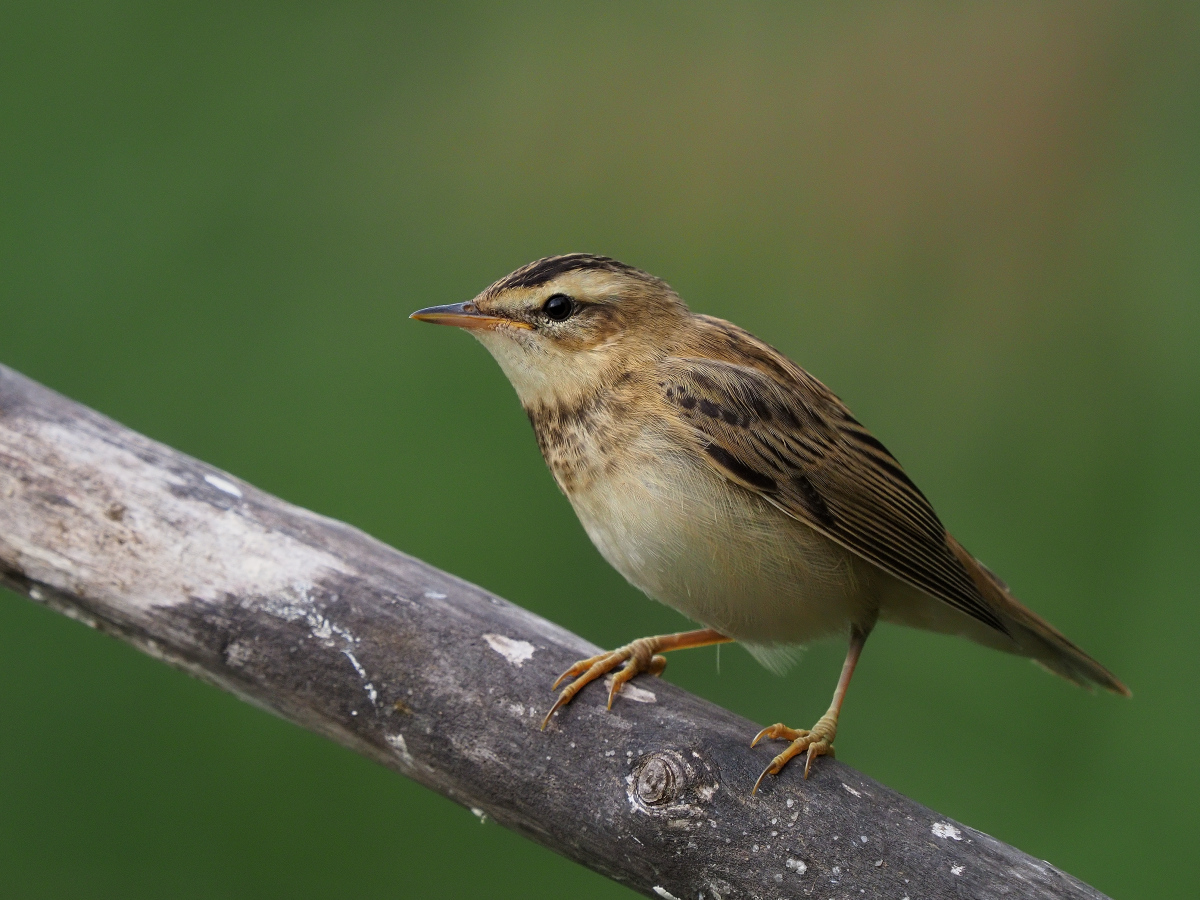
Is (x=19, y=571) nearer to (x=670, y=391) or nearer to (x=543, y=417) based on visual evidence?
(x=543, y=417)

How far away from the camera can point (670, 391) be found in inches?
95.0

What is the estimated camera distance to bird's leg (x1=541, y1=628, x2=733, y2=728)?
226cm

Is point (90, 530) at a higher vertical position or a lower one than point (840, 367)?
lower

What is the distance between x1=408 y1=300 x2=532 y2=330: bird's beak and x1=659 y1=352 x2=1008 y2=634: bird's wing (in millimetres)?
376

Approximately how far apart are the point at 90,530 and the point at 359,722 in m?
0.70

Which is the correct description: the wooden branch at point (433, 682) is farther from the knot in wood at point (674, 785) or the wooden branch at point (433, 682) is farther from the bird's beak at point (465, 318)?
the bird's beak at point (465, 318)

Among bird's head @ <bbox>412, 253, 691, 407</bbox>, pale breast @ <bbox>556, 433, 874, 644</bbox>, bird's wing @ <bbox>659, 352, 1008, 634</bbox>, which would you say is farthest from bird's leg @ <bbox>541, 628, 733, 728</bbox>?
bird's head @ <bbox>412, 253, 691, 407</bbox>

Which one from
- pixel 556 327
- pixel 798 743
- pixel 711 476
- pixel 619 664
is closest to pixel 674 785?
pixel 798 743

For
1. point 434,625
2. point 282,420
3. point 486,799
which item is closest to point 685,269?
point 282,420

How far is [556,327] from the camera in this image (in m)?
2.50

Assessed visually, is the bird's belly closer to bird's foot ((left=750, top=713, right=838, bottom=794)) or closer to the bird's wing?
the bird's wing

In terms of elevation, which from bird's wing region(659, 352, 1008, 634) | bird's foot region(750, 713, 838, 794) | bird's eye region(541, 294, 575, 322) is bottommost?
bird's foot region(750, 713, 838, 794)

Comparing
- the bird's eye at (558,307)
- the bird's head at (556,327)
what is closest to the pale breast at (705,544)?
the bird's head at (556,327)

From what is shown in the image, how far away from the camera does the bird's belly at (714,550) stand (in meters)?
2.29
